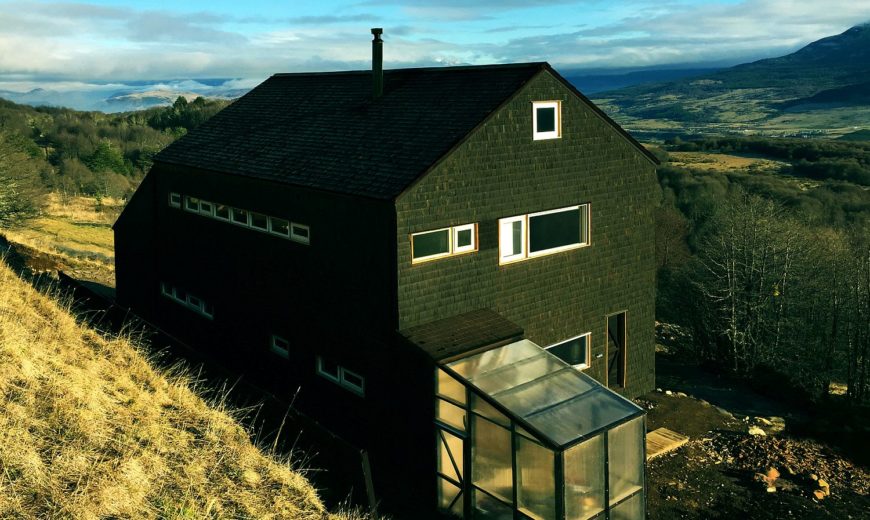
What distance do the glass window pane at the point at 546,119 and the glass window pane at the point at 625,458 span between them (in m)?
6.86

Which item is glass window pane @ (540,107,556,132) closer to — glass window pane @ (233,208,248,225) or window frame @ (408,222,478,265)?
window frame @ (408,222,478,265)

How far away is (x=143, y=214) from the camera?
22.5 m

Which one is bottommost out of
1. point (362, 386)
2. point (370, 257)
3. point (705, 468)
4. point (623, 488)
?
point (705, 468)

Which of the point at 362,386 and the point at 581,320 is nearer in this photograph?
the point at 362,386

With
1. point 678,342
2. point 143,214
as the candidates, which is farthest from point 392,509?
point 678,342

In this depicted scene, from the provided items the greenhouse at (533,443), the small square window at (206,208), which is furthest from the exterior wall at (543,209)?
the small square window at (206,208)

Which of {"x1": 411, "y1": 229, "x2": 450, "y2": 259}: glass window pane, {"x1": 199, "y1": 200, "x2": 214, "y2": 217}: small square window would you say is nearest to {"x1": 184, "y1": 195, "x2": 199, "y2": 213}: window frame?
{"x1": 199, "y1": 200, "x2": 214, "y2": 217}: small square window

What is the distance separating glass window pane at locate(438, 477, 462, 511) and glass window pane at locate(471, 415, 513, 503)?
2.21ft

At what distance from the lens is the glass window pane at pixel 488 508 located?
12.5m

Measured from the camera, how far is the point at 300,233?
53.1 ft

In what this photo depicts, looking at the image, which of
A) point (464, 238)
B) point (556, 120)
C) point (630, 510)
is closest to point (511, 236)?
point (464, 238)

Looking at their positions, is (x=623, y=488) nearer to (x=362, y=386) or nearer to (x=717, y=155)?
(x=362, y=386)

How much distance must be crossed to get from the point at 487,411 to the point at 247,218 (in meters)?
8.61

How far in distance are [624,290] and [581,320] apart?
178cm
